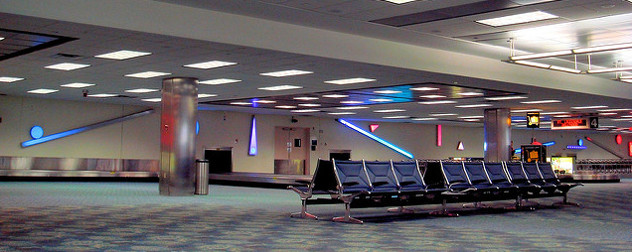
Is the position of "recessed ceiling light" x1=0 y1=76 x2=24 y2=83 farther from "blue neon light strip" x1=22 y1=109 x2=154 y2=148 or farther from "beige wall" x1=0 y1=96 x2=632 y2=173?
"blue neon light strip" x1=22 y1=109 x2=154 y2=148

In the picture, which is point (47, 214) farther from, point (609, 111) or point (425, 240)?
point (609, 111)

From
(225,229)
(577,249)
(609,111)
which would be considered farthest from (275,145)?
(577,249)

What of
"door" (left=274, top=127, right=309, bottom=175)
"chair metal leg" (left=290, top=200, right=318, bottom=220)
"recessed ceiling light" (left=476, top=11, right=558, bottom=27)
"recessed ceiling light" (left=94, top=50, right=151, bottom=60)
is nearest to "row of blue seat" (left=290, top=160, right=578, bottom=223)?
"chair metal leg" (left=290, top=200, right=318, bottom=220)

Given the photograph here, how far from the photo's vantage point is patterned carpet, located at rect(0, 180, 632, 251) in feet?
25.3

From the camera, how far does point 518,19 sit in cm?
1227

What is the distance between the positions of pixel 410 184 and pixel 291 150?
72.7ft

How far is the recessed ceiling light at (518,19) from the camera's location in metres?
11.8

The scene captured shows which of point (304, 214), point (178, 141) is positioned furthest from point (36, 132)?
point (304, 214)

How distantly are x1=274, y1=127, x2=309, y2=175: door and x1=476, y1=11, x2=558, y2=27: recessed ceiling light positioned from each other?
21.6 metres

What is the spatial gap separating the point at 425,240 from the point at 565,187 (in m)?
8.24

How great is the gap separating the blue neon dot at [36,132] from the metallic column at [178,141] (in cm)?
1064

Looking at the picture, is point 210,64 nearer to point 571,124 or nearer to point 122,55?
point 122,55

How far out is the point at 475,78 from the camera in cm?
1698

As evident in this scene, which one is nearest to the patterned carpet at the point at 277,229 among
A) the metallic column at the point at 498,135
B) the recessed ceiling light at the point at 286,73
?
the recessed ceiling light at the point at 286,73
